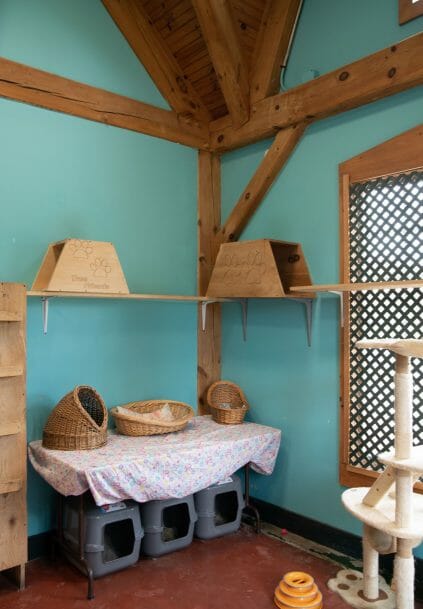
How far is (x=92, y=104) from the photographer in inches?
132

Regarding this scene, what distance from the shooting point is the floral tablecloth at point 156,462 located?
2627mm

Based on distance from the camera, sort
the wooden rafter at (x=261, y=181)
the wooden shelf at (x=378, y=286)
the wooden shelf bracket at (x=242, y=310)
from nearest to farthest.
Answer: the wooden shelf at (x=378, y=286) → the wooden rafter at (x=261, y=181) → the wooden shelf bracket at (x=242, y=310)

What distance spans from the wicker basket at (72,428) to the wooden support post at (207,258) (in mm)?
1106

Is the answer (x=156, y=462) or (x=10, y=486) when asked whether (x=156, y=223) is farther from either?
(x=10, y=486)

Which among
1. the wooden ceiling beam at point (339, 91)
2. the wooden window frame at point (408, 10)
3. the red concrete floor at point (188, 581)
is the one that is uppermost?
the wooden window frame at point (408, 10)

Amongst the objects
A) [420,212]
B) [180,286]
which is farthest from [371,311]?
[180,286]

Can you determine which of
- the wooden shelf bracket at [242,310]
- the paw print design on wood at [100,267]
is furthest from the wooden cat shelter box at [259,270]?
the paw print design on wood at [100,267]

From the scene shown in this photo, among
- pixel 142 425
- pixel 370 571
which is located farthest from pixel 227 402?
pixel 370 571

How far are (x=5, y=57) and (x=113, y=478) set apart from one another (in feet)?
7.79

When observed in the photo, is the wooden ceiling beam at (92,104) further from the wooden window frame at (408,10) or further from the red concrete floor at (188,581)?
the red concrete floor at (188,581)

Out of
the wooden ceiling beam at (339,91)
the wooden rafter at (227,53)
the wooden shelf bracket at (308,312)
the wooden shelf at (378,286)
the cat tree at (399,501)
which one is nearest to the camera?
the cat tree at (399,501)

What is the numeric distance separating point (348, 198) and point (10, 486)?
2.39 meters

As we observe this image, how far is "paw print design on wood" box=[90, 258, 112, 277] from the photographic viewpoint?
9.98 feet

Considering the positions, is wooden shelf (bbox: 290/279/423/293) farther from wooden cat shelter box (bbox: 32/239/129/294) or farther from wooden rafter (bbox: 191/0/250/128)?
wooden rafter (bbox: 191/0/250/128)
